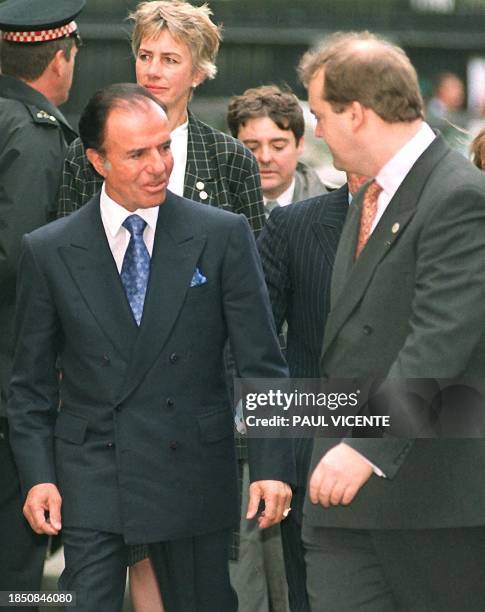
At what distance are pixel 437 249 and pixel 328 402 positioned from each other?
572 millimetres

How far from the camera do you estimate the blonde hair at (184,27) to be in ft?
19.2

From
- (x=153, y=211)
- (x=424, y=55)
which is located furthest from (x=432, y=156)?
(x=424, y=55)

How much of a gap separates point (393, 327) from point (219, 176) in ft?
5.65

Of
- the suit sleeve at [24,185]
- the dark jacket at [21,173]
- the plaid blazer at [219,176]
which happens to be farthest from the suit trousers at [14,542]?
the plaid blazer at [219,176]

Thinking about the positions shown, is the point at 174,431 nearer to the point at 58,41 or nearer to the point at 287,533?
the point at 287,533

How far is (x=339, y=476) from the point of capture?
390cm

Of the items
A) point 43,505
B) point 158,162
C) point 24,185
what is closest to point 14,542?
point 43,505

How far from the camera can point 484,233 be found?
3979 millimetres

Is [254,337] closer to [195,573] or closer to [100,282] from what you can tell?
[100,282]

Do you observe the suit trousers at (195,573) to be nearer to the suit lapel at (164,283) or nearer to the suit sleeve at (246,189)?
the suit lapel at (164,283)

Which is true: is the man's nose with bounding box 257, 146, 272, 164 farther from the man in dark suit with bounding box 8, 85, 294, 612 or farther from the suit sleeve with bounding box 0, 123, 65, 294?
the man in dark suit with bounding box 8, 85, 294, 612

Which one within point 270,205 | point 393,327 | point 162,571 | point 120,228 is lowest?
point 162,571

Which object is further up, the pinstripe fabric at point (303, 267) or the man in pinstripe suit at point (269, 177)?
the pinstripe fabric at point (303, 267)

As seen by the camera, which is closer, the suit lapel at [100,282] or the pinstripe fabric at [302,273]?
the suit lapel at [100,282]
